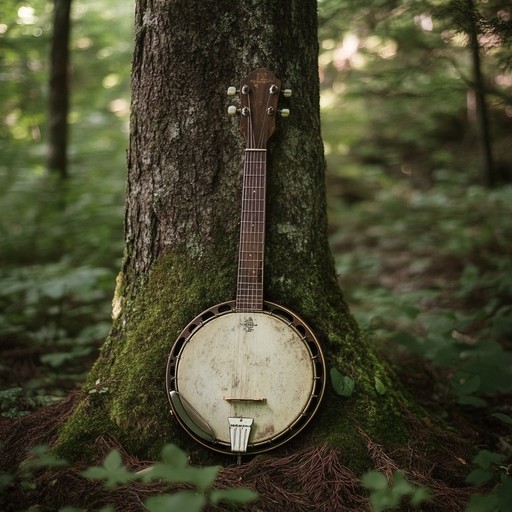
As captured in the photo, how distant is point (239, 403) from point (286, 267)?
729 millimetres

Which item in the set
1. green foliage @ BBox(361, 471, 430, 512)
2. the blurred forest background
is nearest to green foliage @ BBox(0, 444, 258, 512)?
green foliage @ BBox(361, 471, 430, 512)

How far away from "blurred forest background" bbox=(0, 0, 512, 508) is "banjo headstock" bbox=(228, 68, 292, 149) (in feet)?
4.08

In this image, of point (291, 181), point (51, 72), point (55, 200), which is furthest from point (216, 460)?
point (51, 72)

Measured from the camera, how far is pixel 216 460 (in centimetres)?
232

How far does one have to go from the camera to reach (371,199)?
9.32 m

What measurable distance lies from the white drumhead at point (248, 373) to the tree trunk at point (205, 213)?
0.51 feet

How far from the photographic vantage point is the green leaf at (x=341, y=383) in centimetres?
236

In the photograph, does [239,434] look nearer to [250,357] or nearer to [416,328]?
[250,357]

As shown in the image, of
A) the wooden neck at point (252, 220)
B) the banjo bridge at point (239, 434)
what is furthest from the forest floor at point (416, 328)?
the wooden neck at point (252, 220)

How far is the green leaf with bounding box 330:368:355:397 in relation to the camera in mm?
2363

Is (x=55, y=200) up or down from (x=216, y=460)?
up

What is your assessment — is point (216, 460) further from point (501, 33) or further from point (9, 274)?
point (9, 274)

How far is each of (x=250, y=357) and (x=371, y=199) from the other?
24.6 ft

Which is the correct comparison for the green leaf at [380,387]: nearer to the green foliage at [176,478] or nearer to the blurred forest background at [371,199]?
the blurred forest background at [371,199]
